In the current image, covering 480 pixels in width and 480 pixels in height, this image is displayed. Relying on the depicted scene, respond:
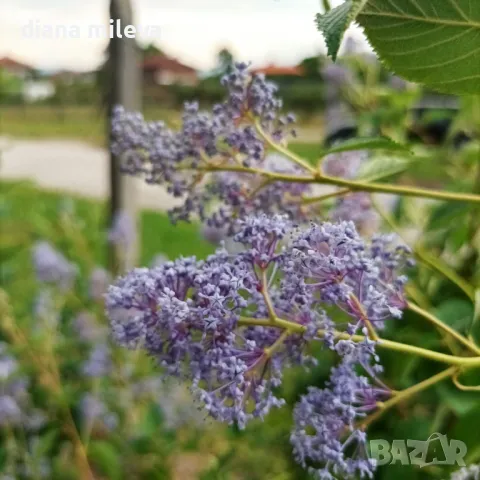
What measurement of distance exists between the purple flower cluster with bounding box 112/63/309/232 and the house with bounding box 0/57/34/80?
1001 millimetres

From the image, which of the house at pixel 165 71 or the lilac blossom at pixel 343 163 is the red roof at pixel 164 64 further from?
the lilac blossom at pixel 343 163

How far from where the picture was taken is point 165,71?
56.7 inches

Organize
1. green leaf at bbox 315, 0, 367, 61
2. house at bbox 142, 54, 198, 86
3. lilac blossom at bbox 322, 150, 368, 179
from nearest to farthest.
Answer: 1. green leaf at bbox 315, 0, 367, 61
2. lilac blossom at bbox 322, 150, 368, 179
3. house at bbox 142, 54, 198, 86

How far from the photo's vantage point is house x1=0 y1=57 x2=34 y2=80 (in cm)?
138

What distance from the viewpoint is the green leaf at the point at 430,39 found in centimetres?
31

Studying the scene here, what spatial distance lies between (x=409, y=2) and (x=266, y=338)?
0.49 ft

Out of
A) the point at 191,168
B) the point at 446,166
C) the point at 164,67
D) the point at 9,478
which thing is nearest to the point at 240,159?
the point at 191,168

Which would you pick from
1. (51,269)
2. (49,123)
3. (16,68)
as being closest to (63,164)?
(49,123)

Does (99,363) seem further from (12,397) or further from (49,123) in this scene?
(49,123)

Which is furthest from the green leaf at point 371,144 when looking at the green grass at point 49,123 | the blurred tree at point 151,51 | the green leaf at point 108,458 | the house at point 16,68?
the green grass at point 49,123

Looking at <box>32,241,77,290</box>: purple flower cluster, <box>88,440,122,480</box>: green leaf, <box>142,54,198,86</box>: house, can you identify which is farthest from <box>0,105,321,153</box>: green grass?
<box>88,440,122,480</box>: green leaf

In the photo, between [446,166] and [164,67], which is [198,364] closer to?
[446,166]

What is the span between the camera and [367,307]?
1.03 feet

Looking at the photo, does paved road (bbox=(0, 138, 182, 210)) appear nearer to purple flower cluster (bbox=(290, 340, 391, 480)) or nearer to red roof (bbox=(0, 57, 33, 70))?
red roof (bbox=(0, 57, 33, 70))
